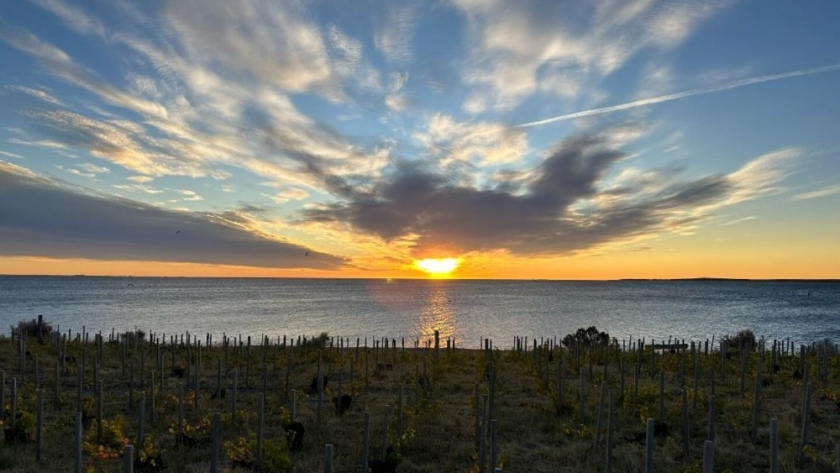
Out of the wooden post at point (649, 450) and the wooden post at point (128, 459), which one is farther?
the wooden post at point (649, 450)

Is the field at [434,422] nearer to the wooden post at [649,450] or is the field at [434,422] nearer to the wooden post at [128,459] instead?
the wooden post at [649,450]

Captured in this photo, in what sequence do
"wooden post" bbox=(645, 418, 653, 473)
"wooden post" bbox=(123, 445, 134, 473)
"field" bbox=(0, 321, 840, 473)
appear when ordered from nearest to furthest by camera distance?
1. "wooden post" bbox=(123, 445, 134, 473)
2. "wooden post" bbox=(645, 418, 653, 473)
3. "field" bbox=(0, 321, 840, 473)

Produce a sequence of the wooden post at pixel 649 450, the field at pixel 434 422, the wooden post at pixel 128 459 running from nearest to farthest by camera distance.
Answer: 1. the wooden post at pixel 128 459
2. the wooden post at pixel 649 450
3. the field at pixel 434 422

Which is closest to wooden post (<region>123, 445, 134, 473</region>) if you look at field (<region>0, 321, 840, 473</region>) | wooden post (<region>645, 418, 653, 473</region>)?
field (<region>0, 321, 840, 473</region>)

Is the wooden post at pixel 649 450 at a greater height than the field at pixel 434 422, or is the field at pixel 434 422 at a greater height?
the wooden post at pixel 649 450

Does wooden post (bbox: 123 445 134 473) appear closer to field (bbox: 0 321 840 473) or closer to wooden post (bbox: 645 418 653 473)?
field (bbox: 0 321 840 473)

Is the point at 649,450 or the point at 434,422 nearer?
the point at 649,450

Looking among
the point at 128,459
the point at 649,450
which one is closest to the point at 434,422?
the point at 649,450

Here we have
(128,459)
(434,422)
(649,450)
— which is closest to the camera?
(128,459)

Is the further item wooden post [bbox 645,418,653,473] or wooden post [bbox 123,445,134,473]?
wooden post [bbox 645,418,653,473]

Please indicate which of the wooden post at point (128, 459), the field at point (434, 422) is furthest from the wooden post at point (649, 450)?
the wooden post at point (128, 459)

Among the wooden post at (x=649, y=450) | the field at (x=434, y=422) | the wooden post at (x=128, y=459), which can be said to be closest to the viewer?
the wooden post at (x=128, y=459)

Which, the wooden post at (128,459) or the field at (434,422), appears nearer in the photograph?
the wooden post at (128,459)

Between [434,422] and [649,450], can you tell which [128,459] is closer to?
[649,450]
